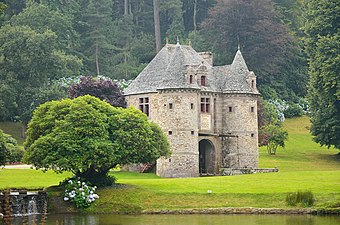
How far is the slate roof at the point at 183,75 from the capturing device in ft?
231

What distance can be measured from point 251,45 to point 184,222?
→ 6449cm

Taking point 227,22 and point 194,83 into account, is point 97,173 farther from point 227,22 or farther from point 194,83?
point 227,22

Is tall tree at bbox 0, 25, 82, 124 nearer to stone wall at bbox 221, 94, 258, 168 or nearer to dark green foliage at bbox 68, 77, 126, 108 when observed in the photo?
dark green foliage at bbox 68, 77, 126, 108

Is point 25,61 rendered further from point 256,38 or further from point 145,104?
point 256,38

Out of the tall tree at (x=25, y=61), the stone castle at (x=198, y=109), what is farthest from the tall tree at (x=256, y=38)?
the stone castle at (x=198, y=109)

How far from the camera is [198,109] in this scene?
2793 inches

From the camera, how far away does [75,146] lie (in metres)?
52.3

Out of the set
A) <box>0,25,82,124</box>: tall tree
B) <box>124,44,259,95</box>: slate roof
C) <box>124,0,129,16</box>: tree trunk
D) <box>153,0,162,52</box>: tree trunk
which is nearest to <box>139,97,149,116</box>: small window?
<box>124,44,259,95</box>: slate roof

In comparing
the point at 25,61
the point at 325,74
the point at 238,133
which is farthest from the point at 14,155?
the point at 25,61

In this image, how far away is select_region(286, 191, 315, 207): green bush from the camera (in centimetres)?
4852

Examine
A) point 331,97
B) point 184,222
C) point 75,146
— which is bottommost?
point 184,222

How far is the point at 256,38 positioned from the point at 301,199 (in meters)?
58.6

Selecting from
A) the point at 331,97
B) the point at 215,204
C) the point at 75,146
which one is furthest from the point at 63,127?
the point at 331,97

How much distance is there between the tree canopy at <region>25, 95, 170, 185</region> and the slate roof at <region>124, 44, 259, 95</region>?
13.3m
